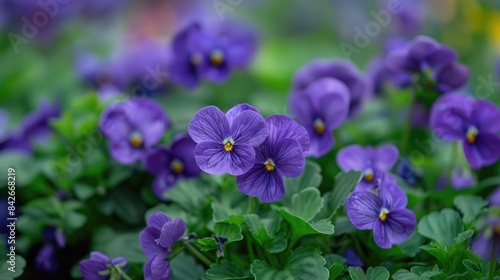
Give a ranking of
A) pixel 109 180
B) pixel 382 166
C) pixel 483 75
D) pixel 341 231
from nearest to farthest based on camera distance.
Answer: pixel 341 231
pixel 382 166
pixel 109 180
pixel 483 75

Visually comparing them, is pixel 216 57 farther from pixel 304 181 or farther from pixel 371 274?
pixel 371 274

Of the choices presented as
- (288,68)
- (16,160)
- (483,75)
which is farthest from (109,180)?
(483,75)

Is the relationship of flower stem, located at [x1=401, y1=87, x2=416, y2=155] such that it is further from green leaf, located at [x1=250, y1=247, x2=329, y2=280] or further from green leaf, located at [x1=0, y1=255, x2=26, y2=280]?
green leaf, located at [x1=0, y1=255, x2=26, y2=280]

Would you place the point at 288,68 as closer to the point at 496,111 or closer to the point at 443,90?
the point at 443,90

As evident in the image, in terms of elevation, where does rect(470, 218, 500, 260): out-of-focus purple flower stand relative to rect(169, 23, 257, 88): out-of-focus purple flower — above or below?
below

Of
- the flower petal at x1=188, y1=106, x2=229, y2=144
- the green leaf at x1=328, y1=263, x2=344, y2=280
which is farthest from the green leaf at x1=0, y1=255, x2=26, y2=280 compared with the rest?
the green leaf at x1=328, y1=263, x2=344, y2=280
